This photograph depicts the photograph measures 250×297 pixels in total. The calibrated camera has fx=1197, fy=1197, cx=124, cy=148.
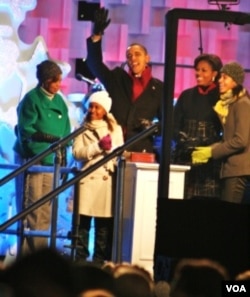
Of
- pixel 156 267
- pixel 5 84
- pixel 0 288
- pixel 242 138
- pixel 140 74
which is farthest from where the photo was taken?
pixel 5 84

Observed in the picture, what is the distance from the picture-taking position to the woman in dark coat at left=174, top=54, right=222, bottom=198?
7.74m

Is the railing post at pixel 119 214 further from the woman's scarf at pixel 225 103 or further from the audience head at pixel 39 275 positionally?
the audience head at pixel 39 275

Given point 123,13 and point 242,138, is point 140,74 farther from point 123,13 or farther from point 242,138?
point 123,13

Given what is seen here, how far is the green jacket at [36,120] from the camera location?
941cm

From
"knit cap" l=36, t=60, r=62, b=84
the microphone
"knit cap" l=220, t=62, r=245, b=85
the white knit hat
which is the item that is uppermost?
the microphone

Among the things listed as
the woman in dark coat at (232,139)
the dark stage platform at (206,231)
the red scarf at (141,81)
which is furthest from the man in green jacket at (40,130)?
the dark stage platform at (206,231)

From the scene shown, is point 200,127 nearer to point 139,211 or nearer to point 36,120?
point 139,211

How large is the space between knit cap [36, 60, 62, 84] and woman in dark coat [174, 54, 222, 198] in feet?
4.90

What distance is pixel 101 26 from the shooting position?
379 inches

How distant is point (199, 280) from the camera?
353 cm

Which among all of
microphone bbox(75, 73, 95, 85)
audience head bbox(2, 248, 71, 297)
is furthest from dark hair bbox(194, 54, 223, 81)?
audience head bbox(2, 248, 71, 297)

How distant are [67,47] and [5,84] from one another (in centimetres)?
70

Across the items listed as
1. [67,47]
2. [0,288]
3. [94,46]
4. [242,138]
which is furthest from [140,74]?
[0,288]

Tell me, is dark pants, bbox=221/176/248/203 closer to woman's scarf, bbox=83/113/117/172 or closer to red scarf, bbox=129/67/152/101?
woman's scarf, bbox=83/113/117/172
